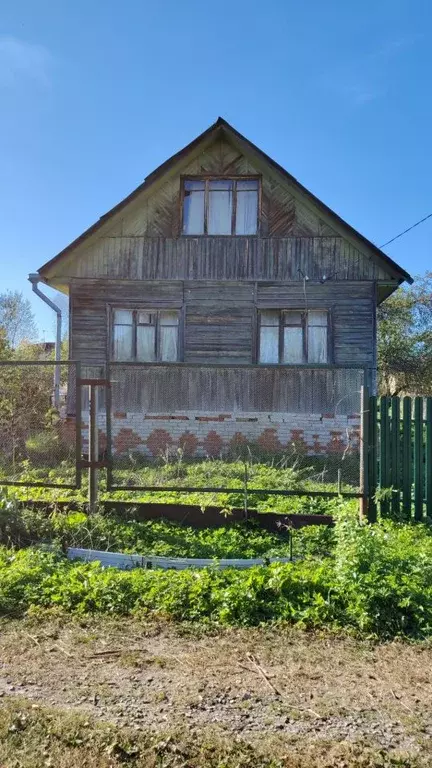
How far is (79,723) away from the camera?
2.59 metres

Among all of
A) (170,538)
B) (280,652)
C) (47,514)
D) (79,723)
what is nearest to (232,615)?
(280,652)

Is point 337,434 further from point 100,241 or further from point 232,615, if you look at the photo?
point 232,615

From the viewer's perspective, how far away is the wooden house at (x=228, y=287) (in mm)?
12570

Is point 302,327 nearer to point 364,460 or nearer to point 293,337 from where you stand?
point 293,337

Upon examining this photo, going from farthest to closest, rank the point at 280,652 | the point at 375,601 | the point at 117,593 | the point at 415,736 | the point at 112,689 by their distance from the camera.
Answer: the point at 117,593, the point at 375,601, the point at 280,652, the point at 112,689, the point at 415,736

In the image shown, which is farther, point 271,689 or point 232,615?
point 232,615

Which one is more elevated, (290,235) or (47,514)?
(290,235)

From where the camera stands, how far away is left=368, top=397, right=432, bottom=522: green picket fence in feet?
21.2

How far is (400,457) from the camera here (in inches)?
259

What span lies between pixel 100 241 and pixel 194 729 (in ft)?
40.3

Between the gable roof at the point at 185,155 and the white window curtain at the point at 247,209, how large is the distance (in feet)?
2.73

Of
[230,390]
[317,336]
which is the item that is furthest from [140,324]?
[317,336]

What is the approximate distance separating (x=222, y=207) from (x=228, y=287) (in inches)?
83.7

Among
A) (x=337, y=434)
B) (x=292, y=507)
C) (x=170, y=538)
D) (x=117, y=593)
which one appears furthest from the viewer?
(x=337, y=434)
